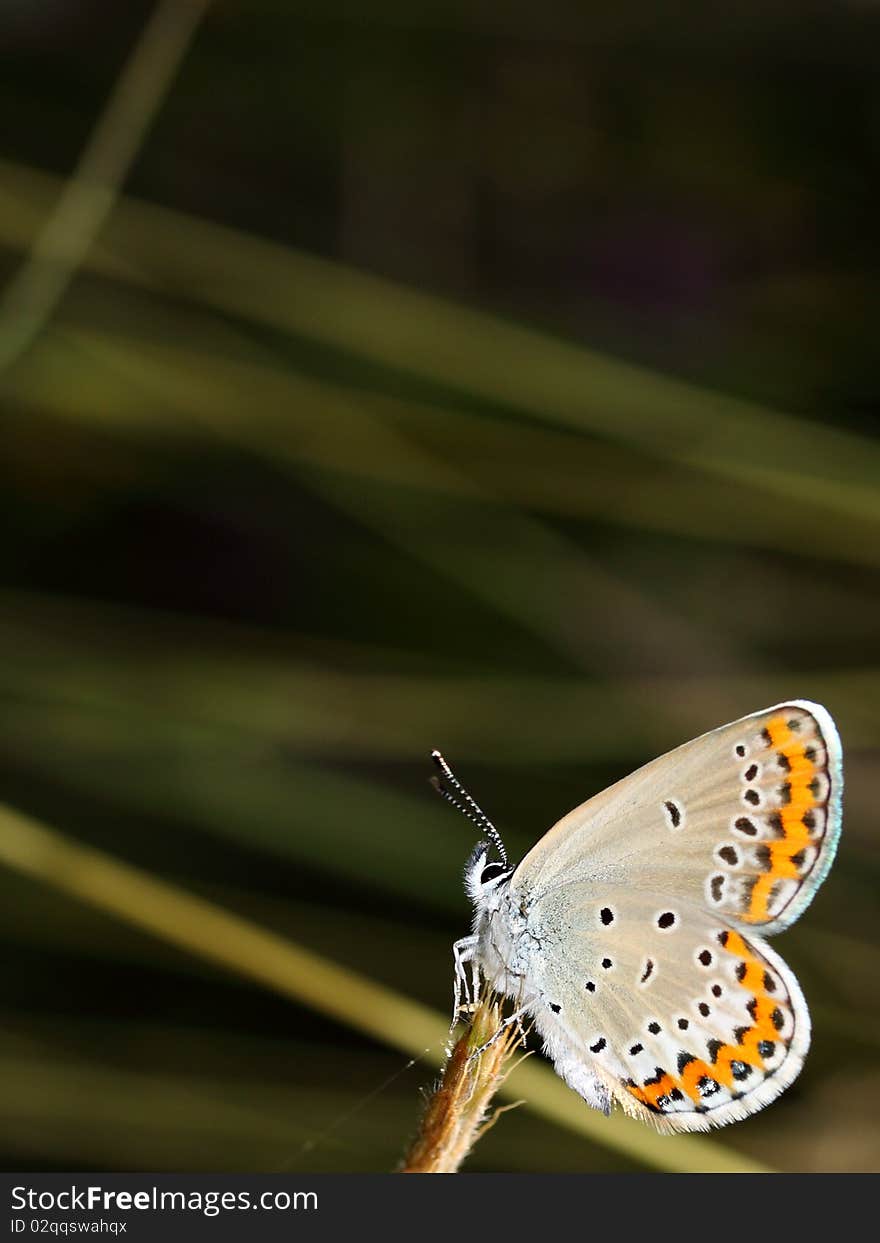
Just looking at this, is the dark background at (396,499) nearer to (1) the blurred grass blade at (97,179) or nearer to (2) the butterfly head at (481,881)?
(1) the blurred grass blade at (97,179)

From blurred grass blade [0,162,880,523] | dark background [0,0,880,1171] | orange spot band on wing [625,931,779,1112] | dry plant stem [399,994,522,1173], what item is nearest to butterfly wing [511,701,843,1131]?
orange spot band on wing [625,931,779,1112]

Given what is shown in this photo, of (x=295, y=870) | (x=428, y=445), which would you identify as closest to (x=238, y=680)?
(x=295, y=870)

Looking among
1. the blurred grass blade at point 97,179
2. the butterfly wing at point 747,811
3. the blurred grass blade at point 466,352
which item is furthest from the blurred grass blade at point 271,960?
the blurred grass blade at point 466,352

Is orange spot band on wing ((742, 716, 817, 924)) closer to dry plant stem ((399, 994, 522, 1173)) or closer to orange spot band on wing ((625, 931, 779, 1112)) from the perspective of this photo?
orange spot band on wing ((625, 931, 779, 1112))

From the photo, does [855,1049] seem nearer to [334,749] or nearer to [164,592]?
[334,749]

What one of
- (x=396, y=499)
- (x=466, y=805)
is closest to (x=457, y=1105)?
(x=466, y=805)

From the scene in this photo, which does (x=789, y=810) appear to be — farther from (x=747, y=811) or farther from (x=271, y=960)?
(x=271, y=960)
